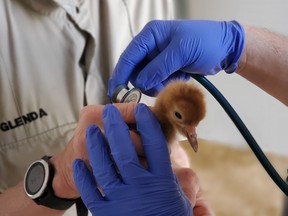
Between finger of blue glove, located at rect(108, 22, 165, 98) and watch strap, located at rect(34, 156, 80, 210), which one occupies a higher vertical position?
finger of blue glove, located at rect(108, 22, 165, 98)

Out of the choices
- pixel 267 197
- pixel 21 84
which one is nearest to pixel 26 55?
pixel 21 84

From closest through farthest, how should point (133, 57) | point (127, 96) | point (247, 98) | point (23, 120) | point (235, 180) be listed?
1. point (127, 96)
2. point (133, 57)
3. point (23, 120)
4. point (235, 180)
5. point (247, 98)

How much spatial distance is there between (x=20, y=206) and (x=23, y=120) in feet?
1.00

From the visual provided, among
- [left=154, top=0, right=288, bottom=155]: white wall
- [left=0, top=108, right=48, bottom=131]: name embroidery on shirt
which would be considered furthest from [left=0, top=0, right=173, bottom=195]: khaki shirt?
[left=154, top=0, right=288, bottom=155]: white wall

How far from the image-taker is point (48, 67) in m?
1.20

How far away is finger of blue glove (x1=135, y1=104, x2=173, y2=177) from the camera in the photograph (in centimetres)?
71

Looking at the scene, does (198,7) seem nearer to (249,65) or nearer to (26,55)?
(249,65)

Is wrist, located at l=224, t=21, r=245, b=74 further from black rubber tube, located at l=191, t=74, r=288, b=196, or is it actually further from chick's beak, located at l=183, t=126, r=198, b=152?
chick's beak, located at l=183, t=126, r=198, b=152

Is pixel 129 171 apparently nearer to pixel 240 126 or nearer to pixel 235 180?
pixel 240 126

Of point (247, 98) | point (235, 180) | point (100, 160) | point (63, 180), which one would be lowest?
point (235, 180)

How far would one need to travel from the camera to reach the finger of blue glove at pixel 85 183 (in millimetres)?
738

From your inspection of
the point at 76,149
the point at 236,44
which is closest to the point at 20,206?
the point at 76,149

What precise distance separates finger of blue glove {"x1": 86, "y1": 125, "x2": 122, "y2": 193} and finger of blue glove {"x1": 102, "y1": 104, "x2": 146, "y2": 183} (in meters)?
0.02

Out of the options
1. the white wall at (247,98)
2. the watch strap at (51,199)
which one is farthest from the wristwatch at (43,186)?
the white wall at (247,98)
